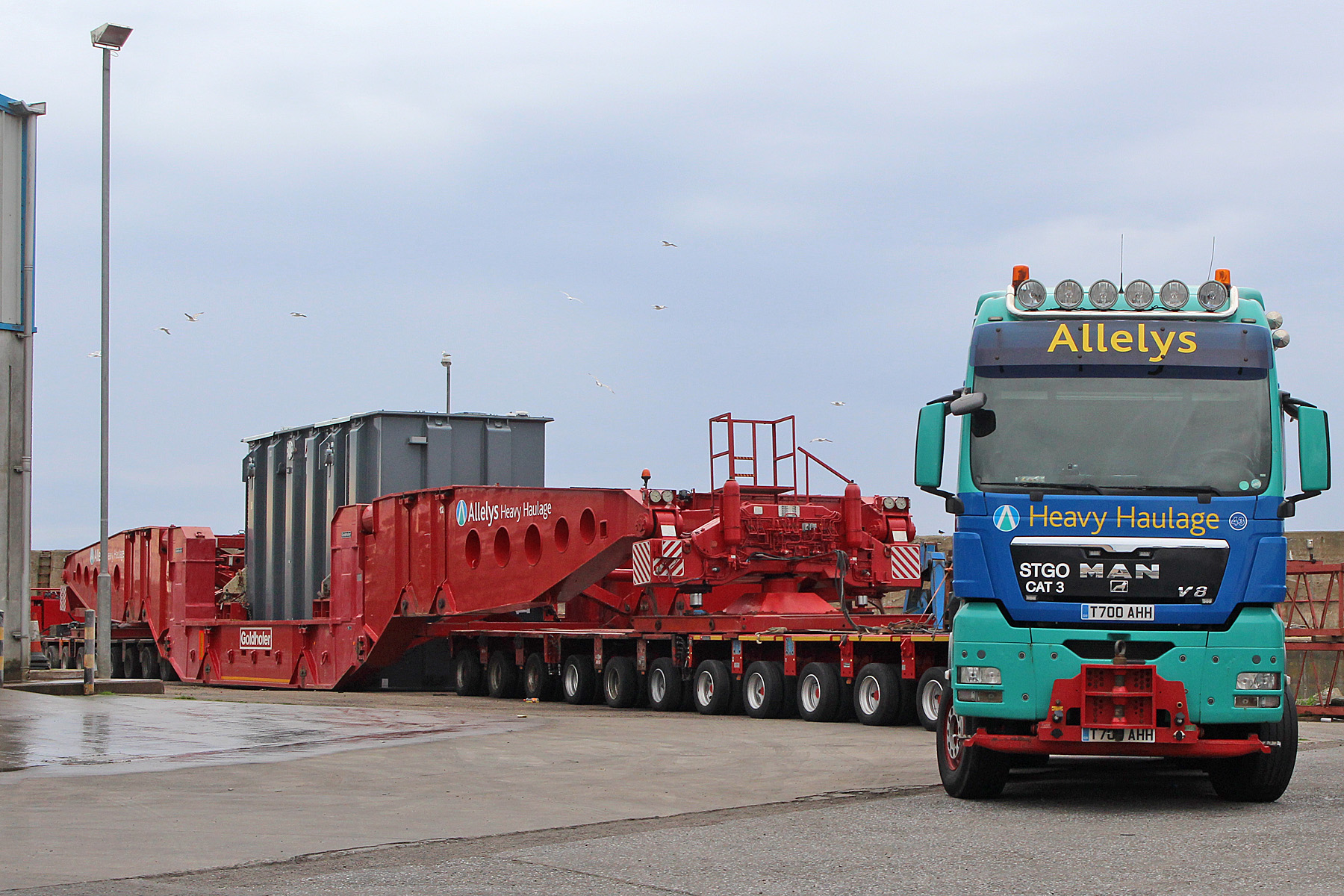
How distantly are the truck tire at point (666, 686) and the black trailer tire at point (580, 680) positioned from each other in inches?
61.4

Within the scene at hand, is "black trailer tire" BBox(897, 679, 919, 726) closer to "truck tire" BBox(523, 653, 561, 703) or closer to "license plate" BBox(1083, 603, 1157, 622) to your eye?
"truck tire" BBox(523, 653, 561, 703)

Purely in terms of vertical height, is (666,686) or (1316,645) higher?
(1316,645)

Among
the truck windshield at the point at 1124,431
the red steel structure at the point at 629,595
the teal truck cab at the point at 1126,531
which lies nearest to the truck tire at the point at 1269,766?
the teal truck cab at the point at 1126,531

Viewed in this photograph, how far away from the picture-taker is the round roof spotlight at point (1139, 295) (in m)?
10.1

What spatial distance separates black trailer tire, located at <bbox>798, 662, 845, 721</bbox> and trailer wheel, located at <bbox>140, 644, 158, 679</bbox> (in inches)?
648

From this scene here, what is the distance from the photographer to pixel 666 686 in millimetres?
20641

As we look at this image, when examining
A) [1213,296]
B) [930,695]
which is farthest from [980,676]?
[930,695]

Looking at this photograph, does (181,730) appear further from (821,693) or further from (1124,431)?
(1124,431)

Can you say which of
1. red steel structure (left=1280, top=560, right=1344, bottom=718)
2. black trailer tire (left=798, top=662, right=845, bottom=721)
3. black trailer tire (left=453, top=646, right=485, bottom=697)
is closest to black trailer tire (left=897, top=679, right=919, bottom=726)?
black trailer tire (left=798, top=662, right=845, bottom=721)

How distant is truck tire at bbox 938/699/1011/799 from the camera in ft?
32.9

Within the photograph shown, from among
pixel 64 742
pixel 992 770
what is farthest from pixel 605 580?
pixel 992 770

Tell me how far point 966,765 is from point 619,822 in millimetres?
2239

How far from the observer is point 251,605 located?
93.1 ft

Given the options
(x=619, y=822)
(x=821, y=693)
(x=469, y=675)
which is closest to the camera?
(x=619, y=822)
